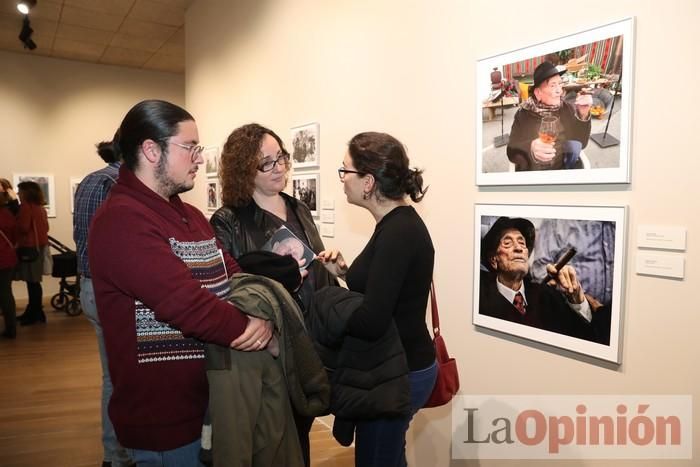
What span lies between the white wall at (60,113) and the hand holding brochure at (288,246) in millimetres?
7651

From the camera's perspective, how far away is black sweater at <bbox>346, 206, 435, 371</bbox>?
1503mm

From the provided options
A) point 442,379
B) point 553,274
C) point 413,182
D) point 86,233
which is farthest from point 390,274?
point 86,233

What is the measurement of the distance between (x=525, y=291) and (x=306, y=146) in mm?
2080

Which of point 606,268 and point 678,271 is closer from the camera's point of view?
point 678,271

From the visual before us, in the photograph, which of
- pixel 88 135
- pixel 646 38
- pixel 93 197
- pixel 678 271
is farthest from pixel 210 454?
pixel 88 135

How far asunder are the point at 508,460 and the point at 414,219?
4.15ft

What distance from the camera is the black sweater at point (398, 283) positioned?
150cm

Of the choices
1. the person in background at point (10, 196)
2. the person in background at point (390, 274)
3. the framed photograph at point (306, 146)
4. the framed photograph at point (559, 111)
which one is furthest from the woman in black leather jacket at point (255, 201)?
the person in background at point (10, 196)

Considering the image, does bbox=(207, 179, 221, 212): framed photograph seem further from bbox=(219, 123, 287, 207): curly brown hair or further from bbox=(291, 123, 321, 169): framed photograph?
bbox=(219, 123, 287, 207): curly brown hair

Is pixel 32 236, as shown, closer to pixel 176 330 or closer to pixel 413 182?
pixel 176 330

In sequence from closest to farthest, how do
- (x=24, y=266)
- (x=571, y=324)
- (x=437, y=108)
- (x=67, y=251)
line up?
(x=571, y=324)
(x=437, y=108)
(x=24, y=266)
(x=67, y=251)

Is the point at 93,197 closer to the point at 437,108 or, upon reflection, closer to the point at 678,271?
the point at 437,108

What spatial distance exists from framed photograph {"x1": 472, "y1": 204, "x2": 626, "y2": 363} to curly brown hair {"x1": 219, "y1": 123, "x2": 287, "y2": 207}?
1005 mm

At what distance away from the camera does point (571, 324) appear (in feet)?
6.16
